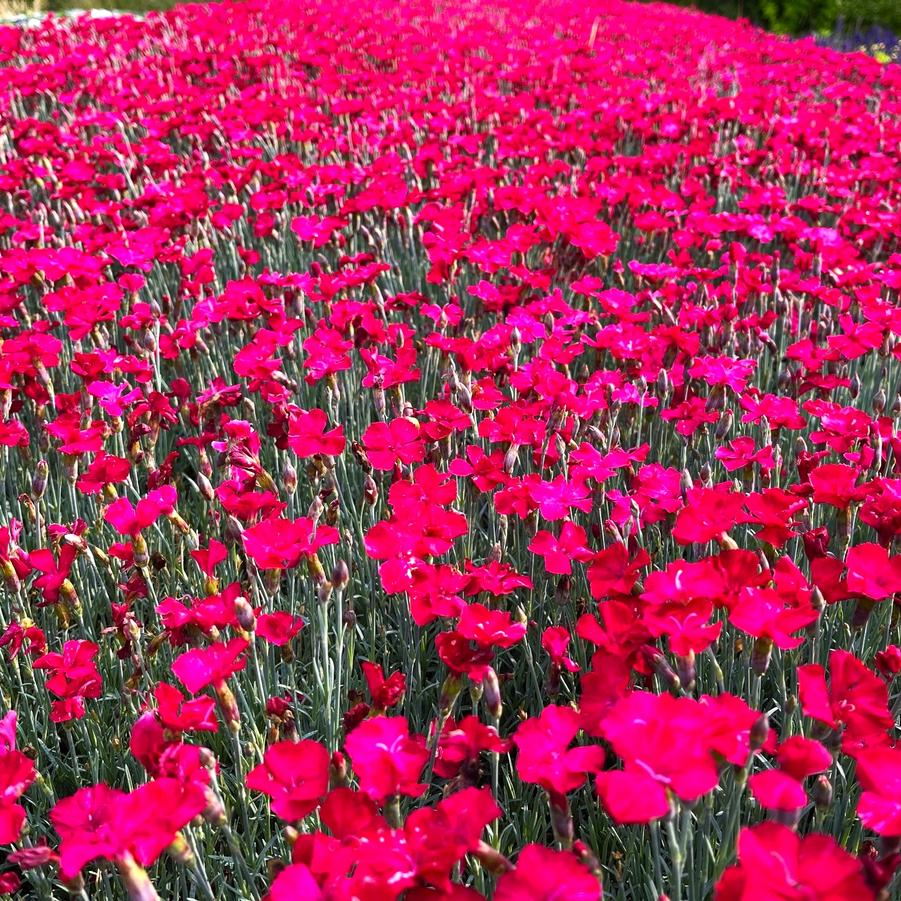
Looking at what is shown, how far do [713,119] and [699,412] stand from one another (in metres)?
5.05

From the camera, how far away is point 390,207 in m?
3.94

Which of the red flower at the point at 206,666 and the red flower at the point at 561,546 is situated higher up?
the red flower at the point at 561,546

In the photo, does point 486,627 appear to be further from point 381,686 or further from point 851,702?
point 851,702

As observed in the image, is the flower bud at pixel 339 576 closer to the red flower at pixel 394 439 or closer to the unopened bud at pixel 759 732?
the red flower at pixel 394 439

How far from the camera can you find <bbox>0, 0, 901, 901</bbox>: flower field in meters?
1.15

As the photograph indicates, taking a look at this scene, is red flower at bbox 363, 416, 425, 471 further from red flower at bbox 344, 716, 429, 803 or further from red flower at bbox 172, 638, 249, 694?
red flower at bbox 344, 716, 429, 803

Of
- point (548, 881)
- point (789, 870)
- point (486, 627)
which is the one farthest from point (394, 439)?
point (789, 870)

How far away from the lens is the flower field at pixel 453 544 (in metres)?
1.15

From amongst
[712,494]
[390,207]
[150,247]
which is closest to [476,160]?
[390,207]

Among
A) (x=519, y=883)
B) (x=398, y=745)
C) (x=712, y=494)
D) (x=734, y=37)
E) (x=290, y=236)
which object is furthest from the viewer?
(x=734, y=37)

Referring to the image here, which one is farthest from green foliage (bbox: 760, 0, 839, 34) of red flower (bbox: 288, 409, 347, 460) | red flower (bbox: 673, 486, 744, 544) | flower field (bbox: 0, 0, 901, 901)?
red flower (bbox: 673, 486, 744, 544)

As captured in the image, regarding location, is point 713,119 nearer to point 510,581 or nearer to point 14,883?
point 510,581

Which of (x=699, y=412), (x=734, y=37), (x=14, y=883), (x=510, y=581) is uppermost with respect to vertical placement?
(x=734, y=37)

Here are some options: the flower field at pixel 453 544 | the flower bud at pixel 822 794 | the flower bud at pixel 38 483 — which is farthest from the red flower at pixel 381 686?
the flower bud at pixel 38 483
